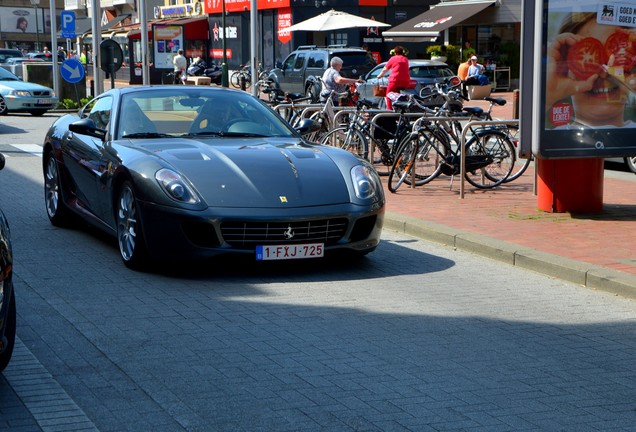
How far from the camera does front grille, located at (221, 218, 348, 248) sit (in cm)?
824

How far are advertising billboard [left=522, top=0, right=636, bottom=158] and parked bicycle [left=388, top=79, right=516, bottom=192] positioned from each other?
6.75ft

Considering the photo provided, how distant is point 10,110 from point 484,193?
22697 mm

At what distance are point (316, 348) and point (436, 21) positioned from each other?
4056 cm

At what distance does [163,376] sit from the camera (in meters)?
5.70

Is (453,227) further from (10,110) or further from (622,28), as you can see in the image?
(10,110)

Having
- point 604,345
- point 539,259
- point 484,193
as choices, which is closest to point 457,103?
point 484,193

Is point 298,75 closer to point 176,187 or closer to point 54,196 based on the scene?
point 54,196

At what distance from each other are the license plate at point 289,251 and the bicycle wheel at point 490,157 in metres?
4.97

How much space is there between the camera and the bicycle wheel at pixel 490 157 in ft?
43.0

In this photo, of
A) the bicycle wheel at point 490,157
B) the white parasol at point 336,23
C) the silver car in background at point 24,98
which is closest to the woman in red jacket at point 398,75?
the bicycle wheel at point 490,157

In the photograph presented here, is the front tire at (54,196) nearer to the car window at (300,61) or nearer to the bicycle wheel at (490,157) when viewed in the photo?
the bicycle wheel at (490,157)

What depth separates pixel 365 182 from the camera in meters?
8.80

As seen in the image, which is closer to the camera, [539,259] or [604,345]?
[604,345]

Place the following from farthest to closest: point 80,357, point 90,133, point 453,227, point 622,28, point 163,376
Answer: point 622,28 → point 453,227 → point 90,133 → point 80,357 → point 163,376
